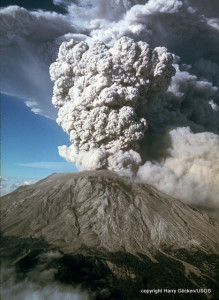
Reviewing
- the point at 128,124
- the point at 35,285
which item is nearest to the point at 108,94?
the point at 128,124

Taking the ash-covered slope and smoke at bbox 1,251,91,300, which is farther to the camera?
the ash-covered slope

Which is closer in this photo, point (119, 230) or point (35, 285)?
point (35, 285)

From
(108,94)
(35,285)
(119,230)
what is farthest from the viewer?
(108,94)

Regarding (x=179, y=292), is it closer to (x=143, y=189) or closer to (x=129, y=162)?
(x=143, y=189)

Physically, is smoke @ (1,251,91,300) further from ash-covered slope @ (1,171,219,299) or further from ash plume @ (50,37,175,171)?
ash plume @ (50,37,175,171)

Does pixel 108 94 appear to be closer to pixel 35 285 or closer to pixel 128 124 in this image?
pixel 128 124

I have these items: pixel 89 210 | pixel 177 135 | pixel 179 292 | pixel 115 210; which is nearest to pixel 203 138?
pixel 177 135

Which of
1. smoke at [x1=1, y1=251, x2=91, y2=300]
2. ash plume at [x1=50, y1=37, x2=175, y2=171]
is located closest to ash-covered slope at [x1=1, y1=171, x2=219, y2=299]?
smoke at [x1=1, y1=251, x2=91, y2=300]

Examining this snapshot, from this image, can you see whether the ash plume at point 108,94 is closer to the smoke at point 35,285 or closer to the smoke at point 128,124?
the smoke at point 128,124

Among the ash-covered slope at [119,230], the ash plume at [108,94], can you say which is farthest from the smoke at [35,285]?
the ash plume at [108,94]
